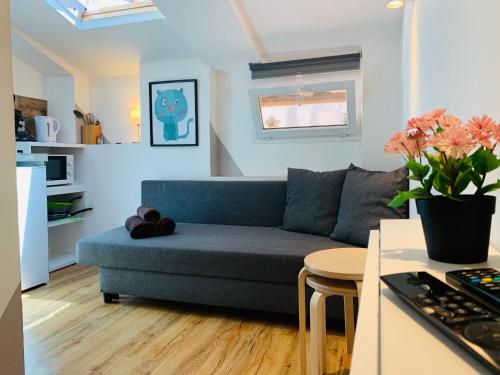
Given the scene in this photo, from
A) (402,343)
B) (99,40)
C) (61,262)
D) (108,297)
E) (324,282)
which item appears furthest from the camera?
(61,262)

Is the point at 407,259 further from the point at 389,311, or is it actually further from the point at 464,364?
the point at 464,364

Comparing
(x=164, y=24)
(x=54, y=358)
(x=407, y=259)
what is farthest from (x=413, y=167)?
(x=164, y=24)

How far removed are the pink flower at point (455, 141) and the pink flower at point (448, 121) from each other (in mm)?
31

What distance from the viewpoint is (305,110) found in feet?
11.5

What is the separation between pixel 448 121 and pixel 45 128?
3.92 meters

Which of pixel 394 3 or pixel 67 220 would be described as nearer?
pixel 394 3

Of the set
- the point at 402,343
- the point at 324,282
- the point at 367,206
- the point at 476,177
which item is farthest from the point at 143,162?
the point at 402,343

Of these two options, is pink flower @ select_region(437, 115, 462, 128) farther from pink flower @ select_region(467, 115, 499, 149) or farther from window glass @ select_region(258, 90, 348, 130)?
window glass @ select_region(258, 90, 348, 130)

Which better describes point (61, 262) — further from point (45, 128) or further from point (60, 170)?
point (45, 128)

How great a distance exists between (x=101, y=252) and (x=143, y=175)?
4.39 feet

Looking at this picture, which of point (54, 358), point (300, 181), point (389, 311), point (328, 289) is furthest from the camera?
point (300, 181)

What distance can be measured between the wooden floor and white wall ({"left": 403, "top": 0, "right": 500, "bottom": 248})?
1351 millimetres

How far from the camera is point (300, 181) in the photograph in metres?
3.04

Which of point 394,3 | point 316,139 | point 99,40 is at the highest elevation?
point 99,40
